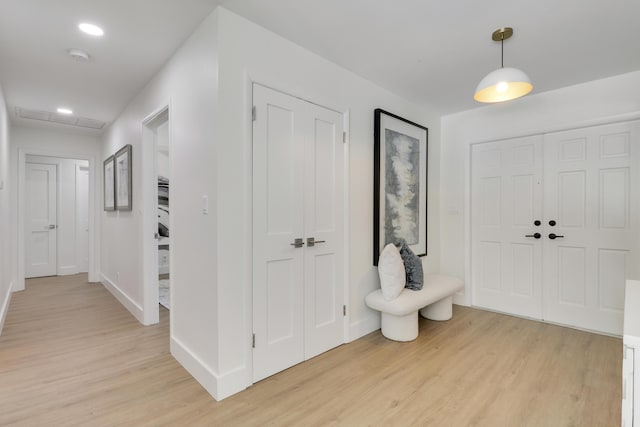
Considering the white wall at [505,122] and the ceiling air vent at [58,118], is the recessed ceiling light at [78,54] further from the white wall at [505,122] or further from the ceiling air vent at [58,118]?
the white wall at [505,122]

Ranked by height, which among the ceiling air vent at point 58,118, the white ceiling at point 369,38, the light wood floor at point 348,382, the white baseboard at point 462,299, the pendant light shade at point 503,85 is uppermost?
the white ceiling at point 369,38

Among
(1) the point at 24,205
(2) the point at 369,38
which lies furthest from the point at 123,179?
(2) the point at 369,38

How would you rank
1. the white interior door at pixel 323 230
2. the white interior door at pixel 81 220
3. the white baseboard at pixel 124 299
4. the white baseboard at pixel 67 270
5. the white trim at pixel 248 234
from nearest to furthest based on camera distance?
the white trim at pixel 248 234, the white interior door at pixel 323 230, the white baseboard at pixel 124 299, the white baseboard at pixel 67 270, the white interior door at pixel 81 220

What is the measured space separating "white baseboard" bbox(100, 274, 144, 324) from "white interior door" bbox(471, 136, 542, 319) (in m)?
3.88

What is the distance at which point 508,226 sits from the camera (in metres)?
3.62

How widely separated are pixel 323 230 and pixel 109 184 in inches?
137

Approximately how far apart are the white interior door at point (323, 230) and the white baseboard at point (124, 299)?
1.99m

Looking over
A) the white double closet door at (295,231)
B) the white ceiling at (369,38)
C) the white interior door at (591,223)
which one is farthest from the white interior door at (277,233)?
the white interior door at (591,223)

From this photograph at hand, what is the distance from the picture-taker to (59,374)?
2.30 metres

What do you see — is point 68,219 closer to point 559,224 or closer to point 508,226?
point 508,226

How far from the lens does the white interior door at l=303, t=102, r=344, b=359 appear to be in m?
2.49

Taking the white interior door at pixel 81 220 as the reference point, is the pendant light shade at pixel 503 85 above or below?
above

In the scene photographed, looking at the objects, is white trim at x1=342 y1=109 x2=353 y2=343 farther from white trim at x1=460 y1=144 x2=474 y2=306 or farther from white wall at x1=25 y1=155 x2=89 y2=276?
white wall at x1=25 y1=155 x2=89 y2=276

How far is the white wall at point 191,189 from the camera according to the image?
203 centimetres
